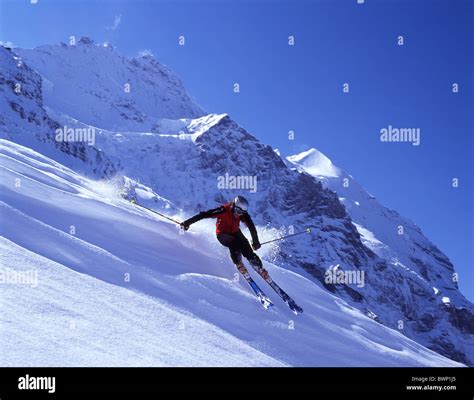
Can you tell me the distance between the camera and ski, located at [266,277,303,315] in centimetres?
966

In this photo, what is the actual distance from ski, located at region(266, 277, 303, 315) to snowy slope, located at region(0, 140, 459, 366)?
0.18 meters

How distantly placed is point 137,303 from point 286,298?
370cm

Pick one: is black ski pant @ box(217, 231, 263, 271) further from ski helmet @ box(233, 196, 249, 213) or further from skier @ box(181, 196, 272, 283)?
ski helmet @ box(233, 196, 249, 213)

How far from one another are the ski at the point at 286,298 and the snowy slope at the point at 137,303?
0.59 ft

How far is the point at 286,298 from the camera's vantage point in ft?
32.7

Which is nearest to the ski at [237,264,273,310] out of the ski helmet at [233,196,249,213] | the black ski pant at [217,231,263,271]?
the black ski pant at [217,231,263,271]

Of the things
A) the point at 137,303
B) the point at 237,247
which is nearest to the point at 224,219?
the point at 237,247

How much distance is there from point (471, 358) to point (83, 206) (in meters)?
204

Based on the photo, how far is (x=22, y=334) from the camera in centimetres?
546

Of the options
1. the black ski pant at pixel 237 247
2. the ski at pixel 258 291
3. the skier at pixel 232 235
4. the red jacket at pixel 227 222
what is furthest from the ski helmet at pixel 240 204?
the ski at pixel 258 291

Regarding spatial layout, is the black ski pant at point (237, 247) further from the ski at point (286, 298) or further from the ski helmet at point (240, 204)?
the ski helmet at point (240, 204)

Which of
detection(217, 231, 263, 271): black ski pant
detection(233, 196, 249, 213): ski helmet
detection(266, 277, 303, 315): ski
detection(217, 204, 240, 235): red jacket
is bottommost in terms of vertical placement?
detection(266, 277, 303, 315): ski

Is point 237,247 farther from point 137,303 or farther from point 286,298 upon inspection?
point 137,303
